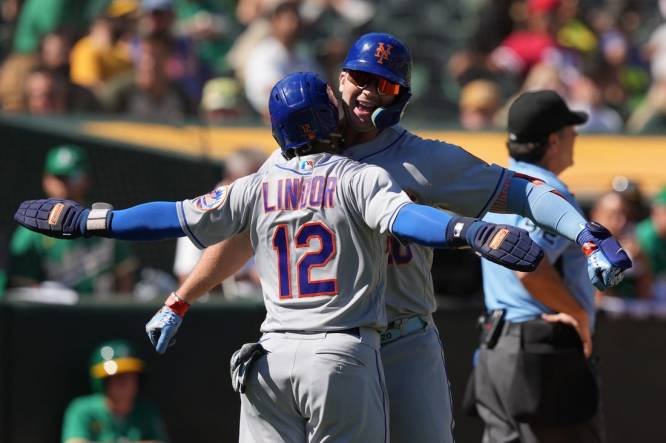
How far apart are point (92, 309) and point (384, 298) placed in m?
3.17

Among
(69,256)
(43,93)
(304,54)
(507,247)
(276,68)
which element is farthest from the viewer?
(304,54)

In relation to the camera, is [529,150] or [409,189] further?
[529,150]

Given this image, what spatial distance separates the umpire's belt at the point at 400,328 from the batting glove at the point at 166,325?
2.58 ft

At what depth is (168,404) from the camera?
294 inches

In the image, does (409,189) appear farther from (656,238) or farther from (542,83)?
(542,83)

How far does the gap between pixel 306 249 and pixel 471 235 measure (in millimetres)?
605

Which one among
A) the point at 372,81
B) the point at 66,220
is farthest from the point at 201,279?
the point at 372,81

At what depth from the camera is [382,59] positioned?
456 centimetres

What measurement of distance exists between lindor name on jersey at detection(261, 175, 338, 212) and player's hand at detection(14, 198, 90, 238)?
2.12 feet

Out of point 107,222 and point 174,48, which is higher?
point 174,48

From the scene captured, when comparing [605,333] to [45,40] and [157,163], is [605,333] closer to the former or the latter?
[157,163]

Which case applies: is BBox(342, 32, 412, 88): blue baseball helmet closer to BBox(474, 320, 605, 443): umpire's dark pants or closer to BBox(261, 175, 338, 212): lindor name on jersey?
BBox(261, 175, 338, 212): lindor name on jersey

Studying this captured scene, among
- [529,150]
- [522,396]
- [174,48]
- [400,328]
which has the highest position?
[174,48]

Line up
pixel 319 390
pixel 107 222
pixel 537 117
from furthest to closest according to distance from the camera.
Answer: pixel 537 117 → pixel 107 222 → pixel 319 390
